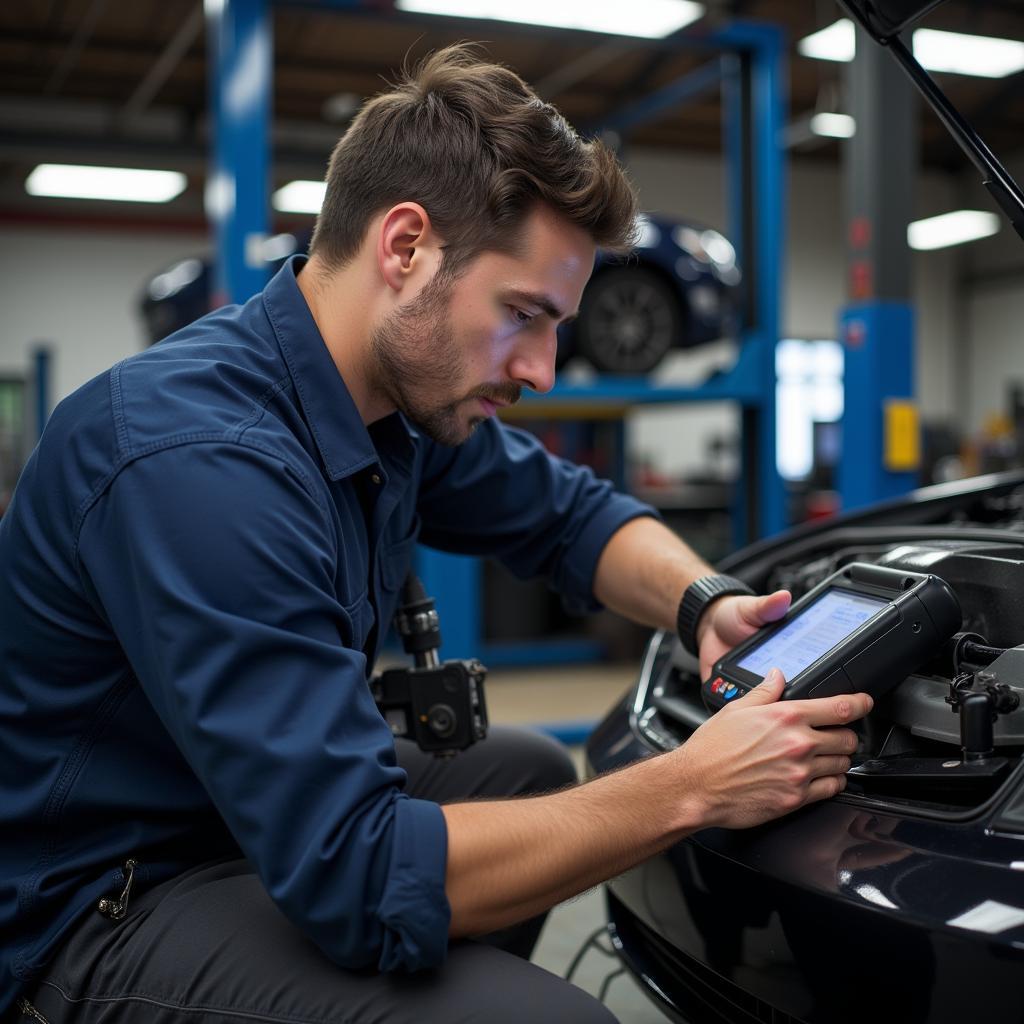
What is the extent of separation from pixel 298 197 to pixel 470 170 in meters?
9.77

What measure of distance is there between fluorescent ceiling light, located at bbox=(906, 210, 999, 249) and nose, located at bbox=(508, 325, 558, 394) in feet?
38.5

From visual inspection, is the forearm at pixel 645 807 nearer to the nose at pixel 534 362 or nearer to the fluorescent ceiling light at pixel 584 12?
the nose at pixel 534 362

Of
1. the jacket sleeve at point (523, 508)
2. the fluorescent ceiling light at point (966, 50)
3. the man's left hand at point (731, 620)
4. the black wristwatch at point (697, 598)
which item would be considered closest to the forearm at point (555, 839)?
the man's left hand at point (731, 620)

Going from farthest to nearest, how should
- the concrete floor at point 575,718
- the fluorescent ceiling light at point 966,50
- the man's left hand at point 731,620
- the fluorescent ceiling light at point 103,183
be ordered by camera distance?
1. the fluorescent ceiling light at point 103,183
2. the fluorescent ceiling light at point 966,50
3. the concrete floor at point 575,718
4. the man's left hand at point 731,620

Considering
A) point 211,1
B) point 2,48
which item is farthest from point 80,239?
point 211,1

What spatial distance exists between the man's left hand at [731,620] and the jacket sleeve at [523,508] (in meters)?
0.28

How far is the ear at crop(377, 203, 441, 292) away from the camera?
3.88 feet

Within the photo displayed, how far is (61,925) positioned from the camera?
1076mm

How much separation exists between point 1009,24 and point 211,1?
22.2 ft

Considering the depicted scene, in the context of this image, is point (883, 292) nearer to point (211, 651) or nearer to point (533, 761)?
point (533, 761)

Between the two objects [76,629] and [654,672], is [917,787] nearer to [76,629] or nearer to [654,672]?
[654,672]

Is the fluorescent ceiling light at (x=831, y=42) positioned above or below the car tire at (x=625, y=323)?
above

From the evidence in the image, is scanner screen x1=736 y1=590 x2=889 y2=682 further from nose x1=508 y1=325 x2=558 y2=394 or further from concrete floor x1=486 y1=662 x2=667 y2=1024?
concrete floor x1=486 y1=662 x2=667 y2=1024

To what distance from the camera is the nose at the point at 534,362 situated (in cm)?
124
